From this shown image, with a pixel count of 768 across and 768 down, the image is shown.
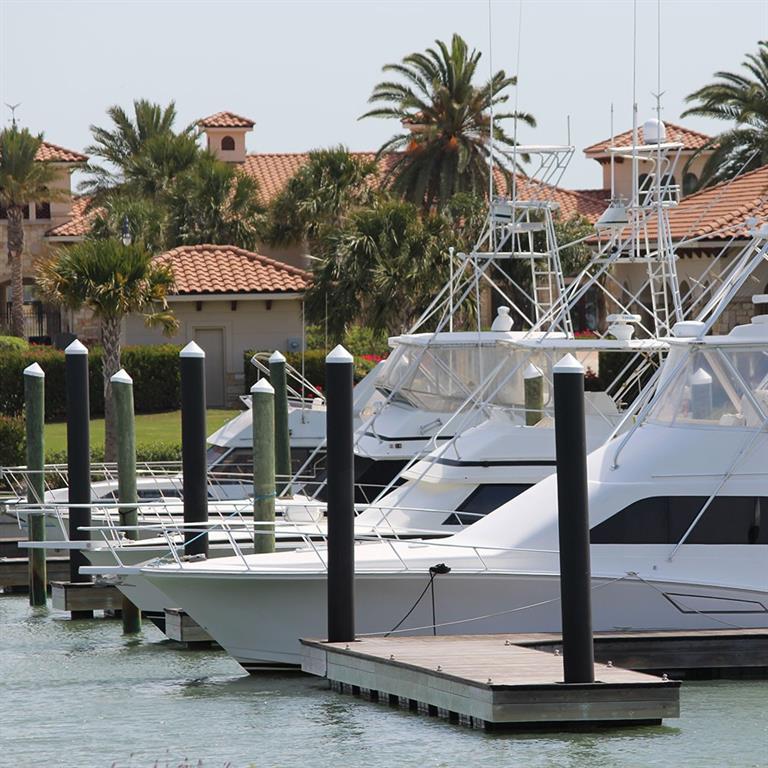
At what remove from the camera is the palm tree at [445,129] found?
5500cm

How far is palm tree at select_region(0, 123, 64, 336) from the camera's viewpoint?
59281 millimetres

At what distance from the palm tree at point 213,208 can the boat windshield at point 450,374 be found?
29.8 m

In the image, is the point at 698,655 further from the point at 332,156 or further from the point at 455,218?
the point at 332,156

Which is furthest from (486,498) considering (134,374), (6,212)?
(6,212)

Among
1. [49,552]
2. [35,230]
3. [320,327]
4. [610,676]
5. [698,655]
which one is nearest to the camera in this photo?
[610,676]

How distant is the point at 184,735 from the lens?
16.4 metres

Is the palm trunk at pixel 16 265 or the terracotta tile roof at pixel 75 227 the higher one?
the terracotta tile roof at pixel 75 227

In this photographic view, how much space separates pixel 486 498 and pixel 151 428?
2352cm

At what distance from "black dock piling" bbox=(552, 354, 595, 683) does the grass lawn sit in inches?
1062

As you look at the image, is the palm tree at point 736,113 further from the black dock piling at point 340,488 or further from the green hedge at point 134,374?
the black dock piling at point 340,488

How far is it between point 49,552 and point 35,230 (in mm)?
38853

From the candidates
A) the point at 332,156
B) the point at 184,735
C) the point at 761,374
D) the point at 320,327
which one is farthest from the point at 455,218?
the point at 184,735

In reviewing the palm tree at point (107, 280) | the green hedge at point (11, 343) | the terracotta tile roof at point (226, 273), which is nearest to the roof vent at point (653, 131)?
the palm tree at point (107, 280)

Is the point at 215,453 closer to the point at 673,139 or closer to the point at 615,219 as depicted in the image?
the point at 615,219
